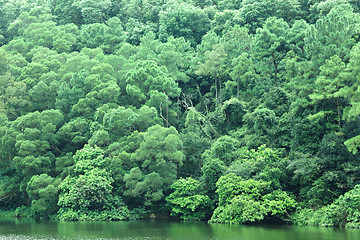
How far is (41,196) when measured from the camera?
38062mm

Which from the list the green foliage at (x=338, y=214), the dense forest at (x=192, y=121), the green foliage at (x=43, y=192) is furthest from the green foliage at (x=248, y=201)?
the green foliage at (x=43, y=192)

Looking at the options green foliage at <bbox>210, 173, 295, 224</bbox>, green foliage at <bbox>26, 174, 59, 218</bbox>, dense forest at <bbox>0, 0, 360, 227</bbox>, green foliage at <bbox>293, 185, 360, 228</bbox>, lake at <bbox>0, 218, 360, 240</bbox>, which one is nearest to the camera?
lake at <bbox>0, 218, 360, 240</bbox>

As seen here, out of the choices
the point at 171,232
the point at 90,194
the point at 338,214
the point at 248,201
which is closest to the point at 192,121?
the point at 90,194

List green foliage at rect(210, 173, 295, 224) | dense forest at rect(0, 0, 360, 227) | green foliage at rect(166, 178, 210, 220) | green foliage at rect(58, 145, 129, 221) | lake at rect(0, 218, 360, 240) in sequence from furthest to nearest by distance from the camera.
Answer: green foliage at rect(58, 145, 129, 221)
green foliage at rect(166, 178, 210, 220)
dense forest at rect(0, 0, 360, 227)
green foliage at rect(210, 173, 295, 224)
lake at rect(0, 218, 360, 240)

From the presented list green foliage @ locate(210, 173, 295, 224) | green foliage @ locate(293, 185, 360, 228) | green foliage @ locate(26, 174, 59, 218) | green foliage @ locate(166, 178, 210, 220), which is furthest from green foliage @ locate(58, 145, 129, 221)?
green foliage @ locate(293, 185, 360, 228)

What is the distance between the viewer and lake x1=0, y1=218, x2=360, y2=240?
77.6 feet

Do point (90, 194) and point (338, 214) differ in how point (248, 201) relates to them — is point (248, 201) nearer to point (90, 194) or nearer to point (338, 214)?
point (338, 214)

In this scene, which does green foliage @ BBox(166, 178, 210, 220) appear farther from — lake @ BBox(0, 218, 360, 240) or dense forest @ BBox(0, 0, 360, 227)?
lake @ BBox(0, 218, 360, 240)

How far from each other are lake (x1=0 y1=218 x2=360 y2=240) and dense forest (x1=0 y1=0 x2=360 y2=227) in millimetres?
2411

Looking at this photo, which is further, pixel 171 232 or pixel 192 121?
pixel 192 121

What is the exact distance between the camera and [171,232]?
89.8ft

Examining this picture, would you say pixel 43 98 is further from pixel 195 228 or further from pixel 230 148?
pixel 195 228

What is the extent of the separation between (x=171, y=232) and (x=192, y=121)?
51.9ft

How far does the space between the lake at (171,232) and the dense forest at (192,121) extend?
241 cm
